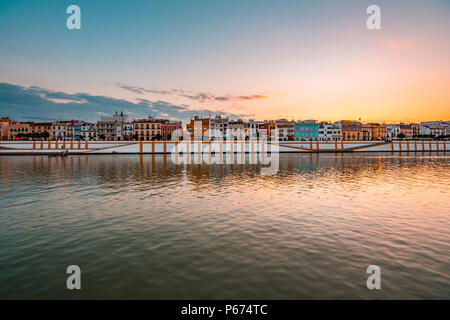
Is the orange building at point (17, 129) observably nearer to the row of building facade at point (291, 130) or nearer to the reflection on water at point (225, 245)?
the row of building facade at point (291, 130)

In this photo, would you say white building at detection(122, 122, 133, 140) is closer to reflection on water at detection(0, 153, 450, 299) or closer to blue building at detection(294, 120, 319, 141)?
blue building at detection(294, 120, 319, 141)

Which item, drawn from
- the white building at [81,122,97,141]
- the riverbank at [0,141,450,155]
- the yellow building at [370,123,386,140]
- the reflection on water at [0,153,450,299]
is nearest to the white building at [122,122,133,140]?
the white building at [81,122,97,141]

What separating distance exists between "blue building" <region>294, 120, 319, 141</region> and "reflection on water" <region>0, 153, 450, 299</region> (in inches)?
5624

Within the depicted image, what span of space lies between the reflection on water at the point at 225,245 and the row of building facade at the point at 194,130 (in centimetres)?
12166

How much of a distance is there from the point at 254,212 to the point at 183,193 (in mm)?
6970

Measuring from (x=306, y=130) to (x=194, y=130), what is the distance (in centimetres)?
6615

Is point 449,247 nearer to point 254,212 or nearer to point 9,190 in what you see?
point 254,212

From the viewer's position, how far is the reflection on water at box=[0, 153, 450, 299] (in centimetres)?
662

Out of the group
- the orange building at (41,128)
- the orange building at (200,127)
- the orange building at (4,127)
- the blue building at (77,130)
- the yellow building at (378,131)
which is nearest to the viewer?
the orange building at (4,127)

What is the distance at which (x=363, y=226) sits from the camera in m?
11.5

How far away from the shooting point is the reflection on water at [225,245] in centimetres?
662

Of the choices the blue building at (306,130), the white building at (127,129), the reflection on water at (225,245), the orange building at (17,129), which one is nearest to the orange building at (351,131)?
Result: the blue building at (306,130)
